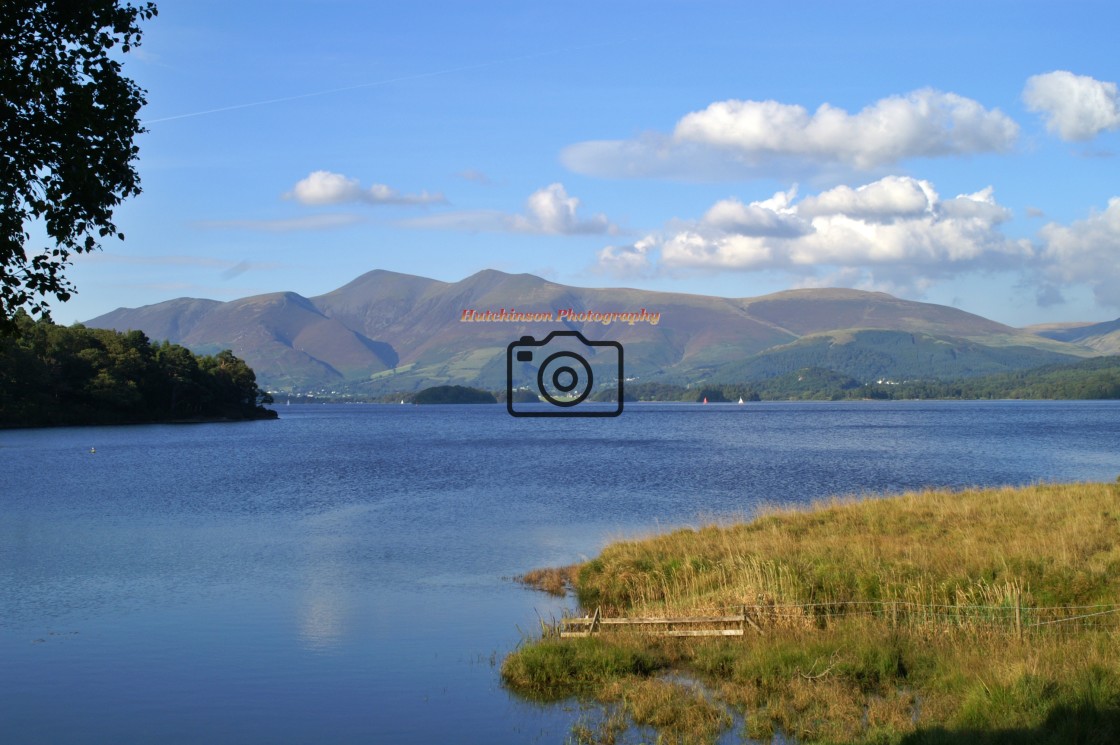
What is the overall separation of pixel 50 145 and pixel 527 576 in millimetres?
24172

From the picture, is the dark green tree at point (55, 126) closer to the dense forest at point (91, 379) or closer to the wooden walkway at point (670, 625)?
the wooden walkway at point (670, 625)

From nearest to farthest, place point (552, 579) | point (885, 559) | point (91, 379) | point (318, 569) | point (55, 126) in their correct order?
point (55, 126)
point (885, 559)
point (552, 579)
point (318, 569)
point (91, 379)

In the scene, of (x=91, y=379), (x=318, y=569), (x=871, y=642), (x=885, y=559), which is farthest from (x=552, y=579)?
(x=91, y=379)

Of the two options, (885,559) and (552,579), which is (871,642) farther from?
(552,579)

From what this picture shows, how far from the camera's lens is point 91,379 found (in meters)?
170

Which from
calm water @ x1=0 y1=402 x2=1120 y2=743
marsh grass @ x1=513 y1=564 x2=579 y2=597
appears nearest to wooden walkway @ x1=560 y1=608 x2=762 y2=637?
calm water @ x1=0 y1=402 x2=1120 y2=743

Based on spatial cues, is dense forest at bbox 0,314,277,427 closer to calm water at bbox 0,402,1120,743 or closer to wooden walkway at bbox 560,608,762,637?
calm water at bbox 0,402,1120,743

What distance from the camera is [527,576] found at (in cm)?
3775

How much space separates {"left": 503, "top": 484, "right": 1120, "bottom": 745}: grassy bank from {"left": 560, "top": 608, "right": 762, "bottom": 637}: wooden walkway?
0.38 metres

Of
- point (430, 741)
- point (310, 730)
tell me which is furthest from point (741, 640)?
point (310, 730)

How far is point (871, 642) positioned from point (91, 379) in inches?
6696

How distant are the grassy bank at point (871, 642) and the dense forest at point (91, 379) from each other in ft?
445

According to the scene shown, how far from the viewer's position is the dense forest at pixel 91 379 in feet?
519

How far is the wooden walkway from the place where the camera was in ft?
80.5
